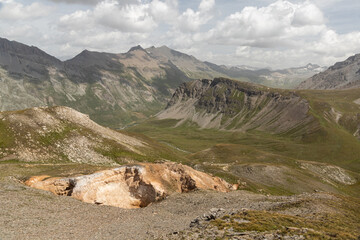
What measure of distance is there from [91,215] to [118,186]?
37.0 feet

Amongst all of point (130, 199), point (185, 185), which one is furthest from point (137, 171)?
point (185, 185)

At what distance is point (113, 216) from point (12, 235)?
1283cm

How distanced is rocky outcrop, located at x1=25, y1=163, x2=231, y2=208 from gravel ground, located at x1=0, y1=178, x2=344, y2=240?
9.08 ft

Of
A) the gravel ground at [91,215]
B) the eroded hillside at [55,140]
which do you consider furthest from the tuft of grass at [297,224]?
the eroded hillside at [55,140]

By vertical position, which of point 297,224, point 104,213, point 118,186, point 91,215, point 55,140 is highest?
point 297,224

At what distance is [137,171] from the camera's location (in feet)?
160

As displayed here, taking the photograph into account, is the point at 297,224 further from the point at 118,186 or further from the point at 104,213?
the point at 118,186

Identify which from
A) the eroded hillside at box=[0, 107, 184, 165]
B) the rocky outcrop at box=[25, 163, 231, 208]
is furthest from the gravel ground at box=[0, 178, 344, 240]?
the eroded hillside at box=[0, 107, 184, 165]

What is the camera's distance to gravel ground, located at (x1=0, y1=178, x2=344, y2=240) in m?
30.2

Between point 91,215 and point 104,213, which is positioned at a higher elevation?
point 91,215

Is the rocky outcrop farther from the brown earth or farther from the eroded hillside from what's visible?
the eroded hillside

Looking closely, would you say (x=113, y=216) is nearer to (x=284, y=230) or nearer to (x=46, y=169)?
(x=284, y=230)

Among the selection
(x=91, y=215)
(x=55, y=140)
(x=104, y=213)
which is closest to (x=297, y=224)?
(x=104, y=213)

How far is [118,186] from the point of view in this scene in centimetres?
4772
